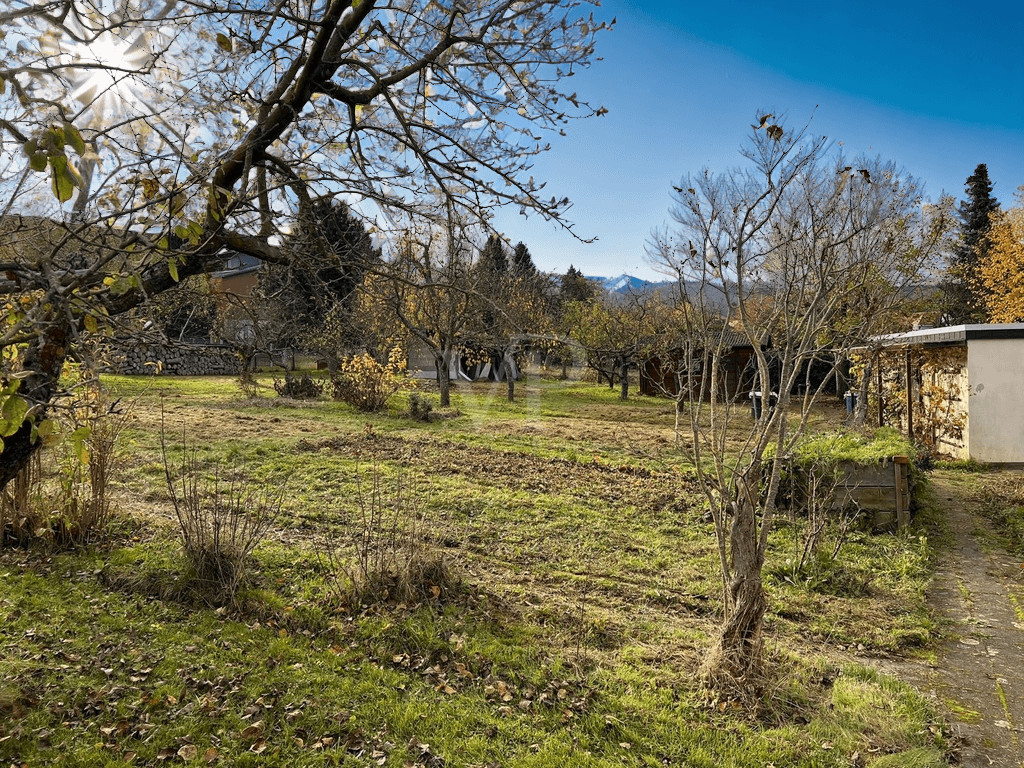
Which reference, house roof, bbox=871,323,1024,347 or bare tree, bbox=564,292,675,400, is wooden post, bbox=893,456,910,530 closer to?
house roof, bbox=871,323,1024,347

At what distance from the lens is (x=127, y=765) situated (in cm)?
278

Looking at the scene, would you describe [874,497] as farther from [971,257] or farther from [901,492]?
[971,257]

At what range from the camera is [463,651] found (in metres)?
3.95

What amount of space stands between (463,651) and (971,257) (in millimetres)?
31503

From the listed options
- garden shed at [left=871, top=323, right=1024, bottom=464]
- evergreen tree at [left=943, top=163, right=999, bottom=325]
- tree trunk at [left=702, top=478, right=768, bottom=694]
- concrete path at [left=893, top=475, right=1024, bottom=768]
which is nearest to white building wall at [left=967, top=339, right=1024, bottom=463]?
garden shed at [left=871, top=323, right=1024, bottom=464]

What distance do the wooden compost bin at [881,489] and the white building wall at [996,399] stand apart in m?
5.17

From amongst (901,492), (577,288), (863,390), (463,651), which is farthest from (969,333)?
(577,288)

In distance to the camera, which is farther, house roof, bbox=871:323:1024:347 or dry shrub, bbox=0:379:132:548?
house roof, bbox=871:323:1024:347

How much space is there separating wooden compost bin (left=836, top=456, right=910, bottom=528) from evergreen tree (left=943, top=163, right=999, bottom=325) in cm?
2164

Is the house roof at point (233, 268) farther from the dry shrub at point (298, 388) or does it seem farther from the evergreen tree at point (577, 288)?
the evergreen tree at point (577, 288)

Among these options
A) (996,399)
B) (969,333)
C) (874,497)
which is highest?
(969,333)

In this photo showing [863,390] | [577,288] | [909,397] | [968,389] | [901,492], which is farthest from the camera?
[577,288]

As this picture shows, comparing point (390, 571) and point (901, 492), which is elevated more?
point (901, 492)

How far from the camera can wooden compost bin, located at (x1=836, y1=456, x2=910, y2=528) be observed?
6.63m
